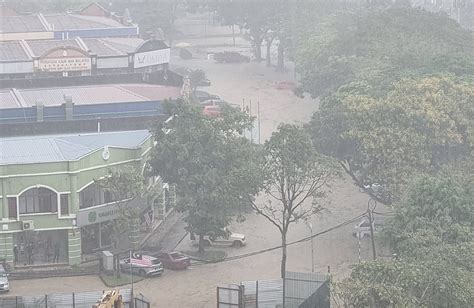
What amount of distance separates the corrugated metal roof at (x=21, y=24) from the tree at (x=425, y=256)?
28190 millimetres

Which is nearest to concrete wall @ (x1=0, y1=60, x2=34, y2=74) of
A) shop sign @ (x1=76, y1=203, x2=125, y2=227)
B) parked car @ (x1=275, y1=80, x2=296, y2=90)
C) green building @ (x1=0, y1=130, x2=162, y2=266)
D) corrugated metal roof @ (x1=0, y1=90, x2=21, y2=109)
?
corrugated metal roof @ (x1=0, y1=90, x2=21, y2=109)

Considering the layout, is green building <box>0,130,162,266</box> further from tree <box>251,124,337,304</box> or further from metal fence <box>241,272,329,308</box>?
metal fence <box>241,272,329,308</box>

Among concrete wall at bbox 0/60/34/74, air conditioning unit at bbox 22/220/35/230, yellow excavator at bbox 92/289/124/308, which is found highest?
concrete wall at bbox 0/60/34/74

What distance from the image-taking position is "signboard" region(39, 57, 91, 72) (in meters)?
36.3

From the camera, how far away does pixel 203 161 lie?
23.1 metres

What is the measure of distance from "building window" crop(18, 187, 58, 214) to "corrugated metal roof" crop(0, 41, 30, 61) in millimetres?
15327

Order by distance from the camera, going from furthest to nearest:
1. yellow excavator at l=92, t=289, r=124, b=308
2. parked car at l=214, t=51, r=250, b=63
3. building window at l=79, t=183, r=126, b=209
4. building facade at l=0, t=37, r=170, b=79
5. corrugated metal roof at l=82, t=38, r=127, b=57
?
parked car at l=214, t=51, r=250, b=63, corrugated metal roof at l=82, t=38, r=127, b=57, building facade at l=0, t=37, r=170, b=79, building window at l=79, t=183, r=126, b=209, yellow excavator at l=92, t=289, r=124, b=308

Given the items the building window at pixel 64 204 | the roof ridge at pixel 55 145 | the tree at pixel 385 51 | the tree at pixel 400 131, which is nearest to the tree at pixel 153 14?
the tree at pixel 385 51

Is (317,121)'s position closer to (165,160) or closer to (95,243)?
(165,160)

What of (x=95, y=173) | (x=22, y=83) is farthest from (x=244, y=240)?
(x=22, y=83)

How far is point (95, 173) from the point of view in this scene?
22.8m

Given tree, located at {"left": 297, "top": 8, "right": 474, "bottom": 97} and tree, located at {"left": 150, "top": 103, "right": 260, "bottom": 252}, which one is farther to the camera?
tree, located at {"left": 297, "top": 8, "right": 474, "bottom": 97}

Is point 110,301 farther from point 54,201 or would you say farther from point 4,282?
point 54,201

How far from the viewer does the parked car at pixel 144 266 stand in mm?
21750
